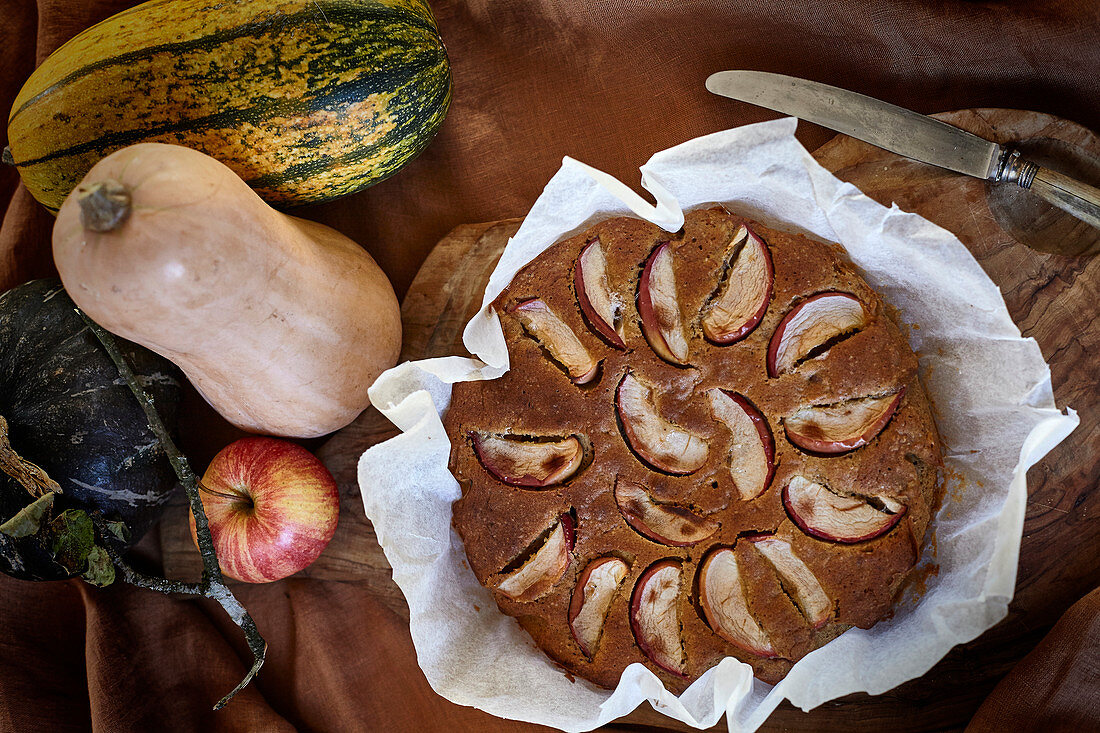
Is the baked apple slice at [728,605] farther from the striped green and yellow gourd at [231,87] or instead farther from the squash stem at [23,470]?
the squash stem at [23,470]

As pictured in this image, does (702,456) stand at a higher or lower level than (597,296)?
lower

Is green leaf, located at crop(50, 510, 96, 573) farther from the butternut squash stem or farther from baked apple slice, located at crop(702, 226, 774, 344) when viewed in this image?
baked apple slice, located at crop(702, 226, 774, 344)

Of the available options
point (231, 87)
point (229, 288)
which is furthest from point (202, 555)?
point (231, 87)

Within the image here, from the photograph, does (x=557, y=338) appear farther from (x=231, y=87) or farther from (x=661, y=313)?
(x=231, y=87)

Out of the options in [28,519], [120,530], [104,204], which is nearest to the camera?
[104,204]

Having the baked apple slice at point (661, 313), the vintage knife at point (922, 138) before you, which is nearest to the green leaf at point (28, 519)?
the baked apple slice at point (661, 313)

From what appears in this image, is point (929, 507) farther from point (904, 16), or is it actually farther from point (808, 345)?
point (904, 16)

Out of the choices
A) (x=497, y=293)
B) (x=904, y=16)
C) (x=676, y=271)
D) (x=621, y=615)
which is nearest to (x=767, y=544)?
(x=621, y=615)
